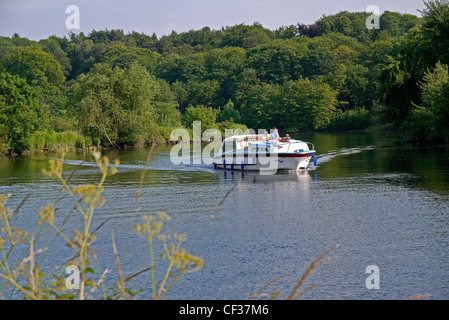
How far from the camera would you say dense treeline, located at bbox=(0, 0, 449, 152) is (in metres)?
50.6

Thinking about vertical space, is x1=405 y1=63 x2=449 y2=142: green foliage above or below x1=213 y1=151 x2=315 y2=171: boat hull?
above

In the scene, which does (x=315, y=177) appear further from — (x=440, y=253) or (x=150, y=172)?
(x=440, y=253)

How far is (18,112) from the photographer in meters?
50.2

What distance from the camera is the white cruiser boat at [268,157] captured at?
33.6 metres

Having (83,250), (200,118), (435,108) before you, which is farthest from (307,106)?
(83,250)

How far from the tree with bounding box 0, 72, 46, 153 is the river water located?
57.0 ft

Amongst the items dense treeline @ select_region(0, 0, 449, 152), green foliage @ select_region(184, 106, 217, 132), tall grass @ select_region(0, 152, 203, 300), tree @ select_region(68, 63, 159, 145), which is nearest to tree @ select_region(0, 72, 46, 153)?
dense treeline @ select_region(0, 0, 449, 152)

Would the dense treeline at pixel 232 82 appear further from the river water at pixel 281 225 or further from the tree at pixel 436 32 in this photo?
the river water at pixel 281 225

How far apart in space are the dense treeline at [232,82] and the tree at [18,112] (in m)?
0.11

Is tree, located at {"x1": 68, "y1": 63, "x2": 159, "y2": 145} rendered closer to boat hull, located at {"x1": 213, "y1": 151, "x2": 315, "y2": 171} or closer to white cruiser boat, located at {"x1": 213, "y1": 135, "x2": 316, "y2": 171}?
white cruiser boat, located at {"x1": 213, "y1": 135, "x2": 316, "y2": 171}

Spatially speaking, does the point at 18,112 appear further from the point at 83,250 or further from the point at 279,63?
the point at 279,63

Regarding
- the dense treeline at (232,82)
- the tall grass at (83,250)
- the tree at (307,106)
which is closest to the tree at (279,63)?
Answer: the dense treeline at (232,82)

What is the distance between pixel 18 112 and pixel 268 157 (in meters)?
26.8
